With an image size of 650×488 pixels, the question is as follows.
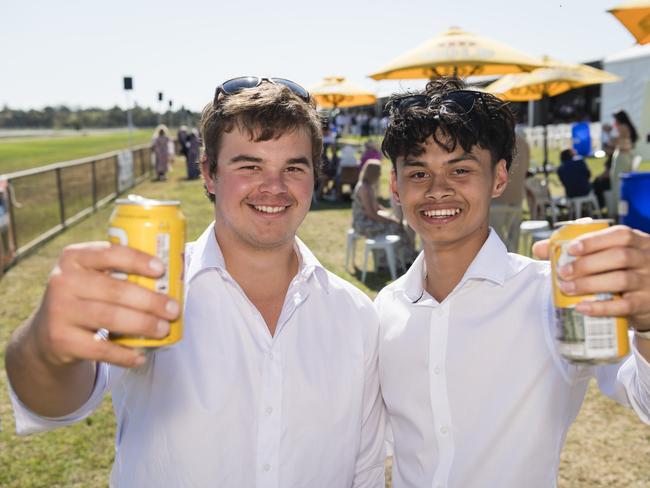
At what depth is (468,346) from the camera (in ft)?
6.03

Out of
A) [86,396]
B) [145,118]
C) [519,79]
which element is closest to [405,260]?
[519,79]

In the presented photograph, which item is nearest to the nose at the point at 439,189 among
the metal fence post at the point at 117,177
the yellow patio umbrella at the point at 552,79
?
the yellow patio umbrella at the point at 552,79

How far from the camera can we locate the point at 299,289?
198 centimetres

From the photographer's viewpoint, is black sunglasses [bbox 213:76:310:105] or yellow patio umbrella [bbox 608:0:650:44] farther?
yellow patio umbrella [bbox 608:0:650:44]

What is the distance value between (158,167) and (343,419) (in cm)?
2183

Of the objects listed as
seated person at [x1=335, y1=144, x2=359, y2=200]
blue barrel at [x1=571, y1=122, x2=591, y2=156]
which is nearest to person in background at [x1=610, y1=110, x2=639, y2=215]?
seated person at [x1=335, y1=144, x2=359, y2=200]

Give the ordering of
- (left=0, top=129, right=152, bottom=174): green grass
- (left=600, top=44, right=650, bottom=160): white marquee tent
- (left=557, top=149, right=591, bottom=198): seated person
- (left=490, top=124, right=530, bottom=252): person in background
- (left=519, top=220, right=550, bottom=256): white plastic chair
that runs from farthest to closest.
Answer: (left=0, top=129, right=152, bottom=174): green grass
(left=600, top=44, right=650, bottom=160): white marquee tent
(left=557, top=149, right=591, bottom=198): seated person
(left=519, top=220, right=550, bottom=256): white plastic chair
(left=490, top=124, right=530, bottom=252): person in background

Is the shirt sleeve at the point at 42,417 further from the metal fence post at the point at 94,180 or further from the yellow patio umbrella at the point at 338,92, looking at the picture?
the metal fence post at the point at 94,180

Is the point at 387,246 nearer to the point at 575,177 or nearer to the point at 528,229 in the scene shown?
the point at 528,229

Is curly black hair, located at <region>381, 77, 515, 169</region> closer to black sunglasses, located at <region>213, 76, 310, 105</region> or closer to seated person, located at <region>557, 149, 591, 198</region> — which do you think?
black sunglasses, located at <region>213, 76, 310, 105</region>

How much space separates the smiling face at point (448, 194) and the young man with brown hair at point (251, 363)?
33 centimetres

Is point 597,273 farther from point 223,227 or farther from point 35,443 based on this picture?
point 35,443

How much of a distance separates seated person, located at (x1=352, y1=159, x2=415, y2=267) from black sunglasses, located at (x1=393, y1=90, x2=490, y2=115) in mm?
5660

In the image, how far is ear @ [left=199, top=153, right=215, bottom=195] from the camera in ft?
7.13
